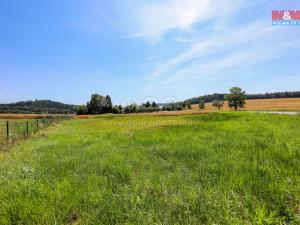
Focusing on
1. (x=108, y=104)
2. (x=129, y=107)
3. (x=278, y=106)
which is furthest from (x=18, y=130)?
(x=278, y=106)

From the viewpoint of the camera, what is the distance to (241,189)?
454 cm

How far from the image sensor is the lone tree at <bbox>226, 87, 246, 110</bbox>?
302 ft

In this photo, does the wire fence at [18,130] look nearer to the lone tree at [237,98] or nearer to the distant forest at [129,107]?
the distant forest at [129,107]

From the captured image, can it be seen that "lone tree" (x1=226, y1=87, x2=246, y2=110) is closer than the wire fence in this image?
No

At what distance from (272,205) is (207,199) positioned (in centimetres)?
114

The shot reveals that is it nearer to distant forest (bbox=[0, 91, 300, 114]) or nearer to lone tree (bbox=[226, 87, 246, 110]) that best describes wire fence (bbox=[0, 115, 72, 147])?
distant forest (bbox=[0, 91, 300, 114])

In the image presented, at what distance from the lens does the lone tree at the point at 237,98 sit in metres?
91.9

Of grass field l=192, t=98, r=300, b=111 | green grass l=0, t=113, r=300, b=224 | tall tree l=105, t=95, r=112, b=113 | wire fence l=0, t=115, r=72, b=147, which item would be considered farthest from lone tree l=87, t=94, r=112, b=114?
green grass l=0, t=113, r=300, b=224

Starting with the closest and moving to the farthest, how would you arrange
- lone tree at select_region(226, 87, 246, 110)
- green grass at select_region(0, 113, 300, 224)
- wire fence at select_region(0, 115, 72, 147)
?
green grass at select_region(0, 113, 300, 224), wire fence at select_region(0, 115, 72, 147), lone tree at select_region(226, 87, 246, 110)

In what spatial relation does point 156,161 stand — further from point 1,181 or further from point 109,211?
point 1,181

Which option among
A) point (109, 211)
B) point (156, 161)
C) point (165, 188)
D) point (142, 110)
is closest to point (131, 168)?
point (156, 161)

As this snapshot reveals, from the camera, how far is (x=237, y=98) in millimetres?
92500

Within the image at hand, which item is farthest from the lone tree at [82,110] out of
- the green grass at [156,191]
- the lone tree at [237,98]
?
the green grass at [156,191]

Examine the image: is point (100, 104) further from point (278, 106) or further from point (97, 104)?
point (278, 106)
